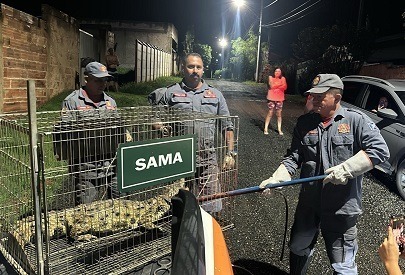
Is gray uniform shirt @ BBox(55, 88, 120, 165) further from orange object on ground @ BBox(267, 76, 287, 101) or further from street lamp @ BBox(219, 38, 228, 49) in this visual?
street lamp @ BBox(219, 38, 228, 49)

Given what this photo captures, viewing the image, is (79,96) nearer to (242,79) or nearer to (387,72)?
(387,72)

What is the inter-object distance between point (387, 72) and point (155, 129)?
51.8ft

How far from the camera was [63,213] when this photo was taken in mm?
2779

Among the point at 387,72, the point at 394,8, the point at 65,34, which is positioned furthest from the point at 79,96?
the point at 394,8

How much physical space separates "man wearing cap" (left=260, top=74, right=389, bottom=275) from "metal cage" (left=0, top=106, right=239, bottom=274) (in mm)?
A: 951

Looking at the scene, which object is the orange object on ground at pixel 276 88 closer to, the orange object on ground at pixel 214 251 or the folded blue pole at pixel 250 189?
the folded blue pole at pixel 250 189

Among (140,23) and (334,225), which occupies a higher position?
(140,23)

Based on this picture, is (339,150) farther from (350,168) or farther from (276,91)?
(276,91)

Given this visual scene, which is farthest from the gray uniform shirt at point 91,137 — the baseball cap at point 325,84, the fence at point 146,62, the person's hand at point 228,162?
the fence at point 146,62

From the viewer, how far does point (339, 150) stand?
304cm

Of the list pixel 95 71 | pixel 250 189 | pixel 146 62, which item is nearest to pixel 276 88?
pixel 95 71

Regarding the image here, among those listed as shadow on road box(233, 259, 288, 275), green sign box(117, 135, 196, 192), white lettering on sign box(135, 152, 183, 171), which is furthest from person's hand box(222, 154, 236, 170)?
shadow on road box(233, 259, 288, 275)

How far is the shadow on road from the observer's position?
3715 millimetres

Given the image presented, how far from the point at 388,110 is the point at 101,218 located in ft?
18.2
